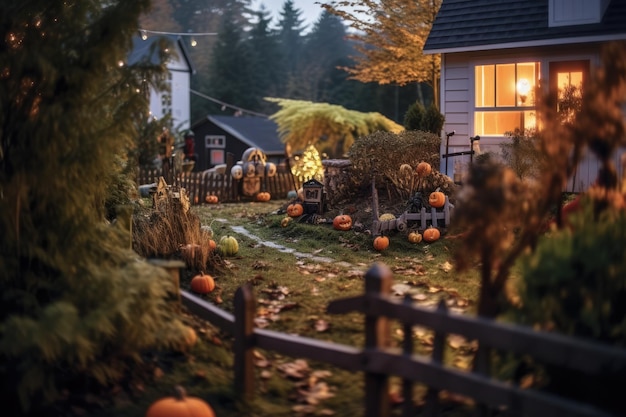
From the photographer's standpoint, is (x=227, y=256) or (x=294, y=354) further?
(x=227, y=256)

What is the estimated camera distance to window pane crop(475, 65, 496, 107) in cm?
1559

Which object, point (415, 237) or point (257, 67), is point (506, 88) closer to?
point (415, 237)

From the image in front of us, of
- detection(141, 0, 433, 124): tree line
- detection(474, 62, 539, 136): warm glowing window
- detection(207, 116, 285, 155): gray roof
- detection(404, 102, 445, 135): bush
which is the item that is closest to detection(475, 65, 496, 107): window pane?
detection(474, 62, 539, 136): warm glowing window

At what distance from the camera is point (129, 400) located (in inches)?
205

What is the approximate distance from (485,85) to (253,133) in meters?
22.2

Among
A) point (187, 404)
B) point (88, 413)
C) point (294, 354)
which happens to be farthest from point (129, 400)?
point (294, 354)

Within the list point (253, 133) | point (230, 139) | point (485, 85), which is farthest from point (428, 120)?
point (230, 139)

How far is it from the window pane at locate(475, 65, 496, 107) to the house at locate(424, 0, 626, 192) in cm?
2

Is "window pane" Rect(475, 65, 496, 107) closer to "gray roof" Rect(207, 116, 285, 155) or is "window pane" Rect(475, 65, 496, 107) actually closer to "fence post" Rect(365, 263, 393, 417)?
"fence post" Rect(365, 263, 393, 417)

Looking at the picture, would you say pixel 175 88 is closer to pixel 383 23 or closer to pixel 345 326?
pixel 383 23

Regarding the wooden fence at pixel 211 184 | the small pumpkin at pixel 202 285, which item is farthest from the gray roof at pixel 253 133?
the small pumpkin at pixel 202 285

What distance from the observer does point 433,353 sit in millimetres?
4703

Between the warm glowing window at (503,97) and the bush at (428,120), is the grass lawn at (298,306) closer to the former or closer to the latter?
the bush at (428,120)

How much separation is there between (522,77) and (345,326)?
393 inches
